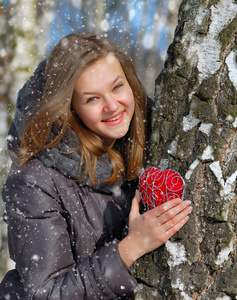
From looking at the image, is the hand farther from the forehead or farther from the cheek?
the forehead

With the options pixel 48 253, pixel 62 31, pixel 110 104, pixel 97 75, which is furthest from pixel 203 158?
pixel 62 31

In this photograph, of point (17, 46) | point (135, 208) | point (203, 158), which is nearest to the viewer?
point (203, 158)

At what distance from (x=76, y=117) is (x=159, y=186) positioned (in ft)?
2.21

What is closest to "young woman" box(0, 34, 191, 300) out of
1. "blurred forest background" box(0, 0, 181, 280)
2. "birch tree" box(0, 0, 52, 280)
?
"blurred forest background" box(0, 0, 181, 280)

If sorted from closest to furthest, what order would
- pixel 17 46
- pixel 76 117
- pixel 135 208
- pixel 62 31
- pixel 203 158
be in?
pixel 203 158 < pixel 135 208 < pixel 76 117 < pixel 17 46 < pixel 62 31

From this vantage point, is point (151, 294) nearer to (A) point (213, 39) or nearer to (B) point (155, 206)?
(B) point (155, 206)

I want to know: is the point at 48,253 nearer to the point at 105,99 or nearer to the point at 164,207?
the point at 164,207

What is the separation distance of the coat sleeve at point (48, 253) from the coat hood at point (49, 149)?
0.08m

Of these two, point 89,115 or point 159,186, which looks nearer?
point 159,186

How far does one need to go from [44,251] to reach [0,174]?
3313 mm

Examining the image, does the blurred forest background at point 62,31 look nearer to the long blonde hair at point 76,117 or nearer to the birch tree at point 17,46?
the birch tree at point 17,46

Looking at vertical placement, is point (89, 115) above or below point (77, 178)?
above

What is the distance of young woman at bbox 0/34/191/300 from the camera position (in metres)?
1.67

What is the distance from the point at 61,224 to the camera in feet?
5.91
